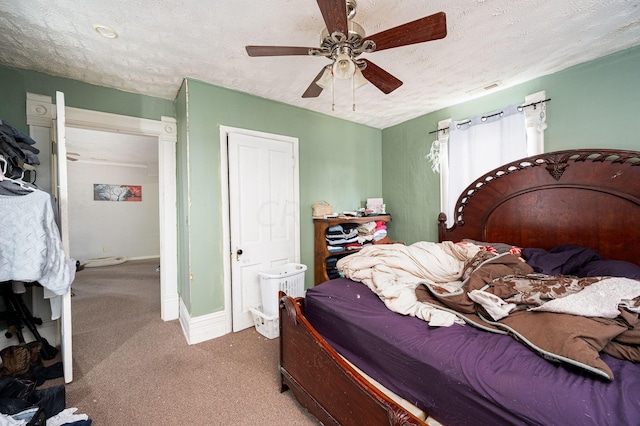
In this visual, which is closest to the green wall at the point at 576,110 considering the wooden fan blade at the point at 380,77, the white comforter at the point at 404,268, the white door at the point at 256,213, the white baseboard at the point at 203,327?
the white comforter at the point at 404,268

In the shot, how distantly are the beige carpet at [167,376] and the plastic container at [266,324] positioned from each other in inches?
2.7

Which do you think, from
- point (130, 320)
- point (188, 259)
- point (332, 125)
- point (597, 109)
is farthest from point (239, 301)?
point (597, 109)

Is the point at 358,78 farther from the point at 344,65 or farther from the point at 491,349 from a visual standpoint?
the point at 491,349

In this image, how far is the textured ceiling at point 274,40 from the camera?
1.53 m

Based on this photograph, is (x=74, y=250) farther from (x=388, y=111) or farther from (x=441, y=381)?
(x=441, y=381)

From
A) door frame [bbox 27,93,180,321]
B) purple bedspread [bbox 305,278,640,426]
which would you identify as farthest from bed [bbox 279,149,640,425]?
door frame [bbox 27,93,180,321]

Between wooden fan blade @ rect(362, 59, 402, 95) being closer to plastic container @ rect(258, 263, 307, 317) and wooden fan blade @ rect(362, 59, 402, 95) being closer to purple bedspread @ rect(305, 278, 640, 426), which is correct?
purple bedspread @ rect(305, 278, 640, 426)

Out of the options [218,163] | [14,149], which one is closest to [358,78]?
[218,163]

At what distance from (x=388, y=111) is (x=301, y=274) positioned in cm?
224

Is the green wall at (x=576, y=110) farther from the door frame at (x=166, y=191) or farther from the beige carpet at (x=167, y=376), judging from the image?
the door frame at (x=166, y=191)

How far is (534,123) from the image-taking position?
239 centimetres

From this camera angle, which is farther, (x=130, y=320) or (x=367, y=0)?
(x=130, y=320)

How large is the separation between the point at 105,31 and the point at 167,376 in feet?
8.23

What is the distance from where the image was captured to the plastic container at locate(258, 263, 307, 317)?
8.29ft
